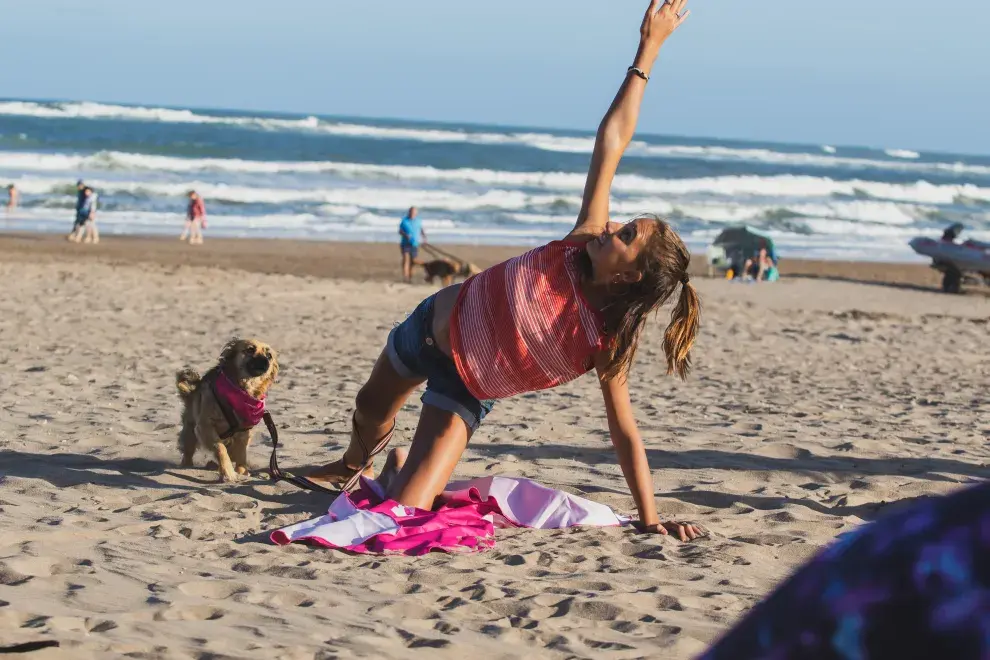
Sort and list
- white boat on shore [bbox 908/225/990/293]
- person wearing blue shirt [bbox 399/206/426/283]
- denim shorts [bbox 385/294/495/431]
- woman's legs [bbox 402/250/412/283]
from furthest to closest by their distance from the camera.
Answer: white boat on shore [bbox 908/225/990/293], woman's legs [bbox 402/250/412/283], person wearing blue shirt [bbox 399/206/426/283], denim shorts [bbox 385/294/495/431]

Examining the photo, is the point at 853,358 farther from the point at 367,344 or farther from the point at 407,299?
the point at 407,299

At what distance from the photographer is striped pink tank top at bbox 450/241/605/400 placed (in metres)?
4.01

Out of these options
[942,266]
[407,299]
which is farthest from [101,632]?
[942,266]

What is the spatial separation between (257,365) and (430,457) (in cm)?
133

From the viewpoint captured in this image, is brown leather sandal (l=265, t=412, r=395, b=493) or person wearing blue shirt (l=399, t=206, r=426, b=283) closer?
brown leather sandal (l=265, t=412, r=395, b=493)

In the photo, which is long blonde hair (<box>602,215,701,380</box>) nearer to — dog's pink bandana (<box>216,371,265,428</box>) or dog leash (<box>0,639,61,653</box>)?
dog's pink bandana (<box>216,371,265,428</box>)

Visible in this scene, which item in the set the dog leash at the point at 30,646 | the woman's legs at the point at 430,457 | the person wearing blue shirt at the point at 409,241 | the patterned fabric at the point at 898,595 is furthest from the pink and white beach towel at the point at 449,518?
the person wearing blue shirt at the point at 409,241

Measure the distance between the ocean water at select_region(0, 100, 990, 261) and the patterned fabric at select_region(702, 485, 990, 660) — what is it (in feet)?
81.4

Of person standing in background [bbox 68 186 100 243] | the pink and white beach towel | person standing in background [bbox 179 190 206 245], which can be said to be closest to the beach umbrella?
person standing in background [bbox 179 190 206 245]

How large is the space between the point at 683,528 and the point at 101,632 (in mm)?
2197

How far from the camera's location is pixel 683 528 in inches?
170

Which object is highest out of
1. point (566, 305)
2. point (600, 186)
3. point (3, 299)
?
point (600, 186)

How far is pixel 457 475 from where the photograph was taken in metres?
5.40

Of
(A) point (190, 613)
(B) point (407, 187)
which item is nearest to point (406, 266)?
(A) point (190, 613)
